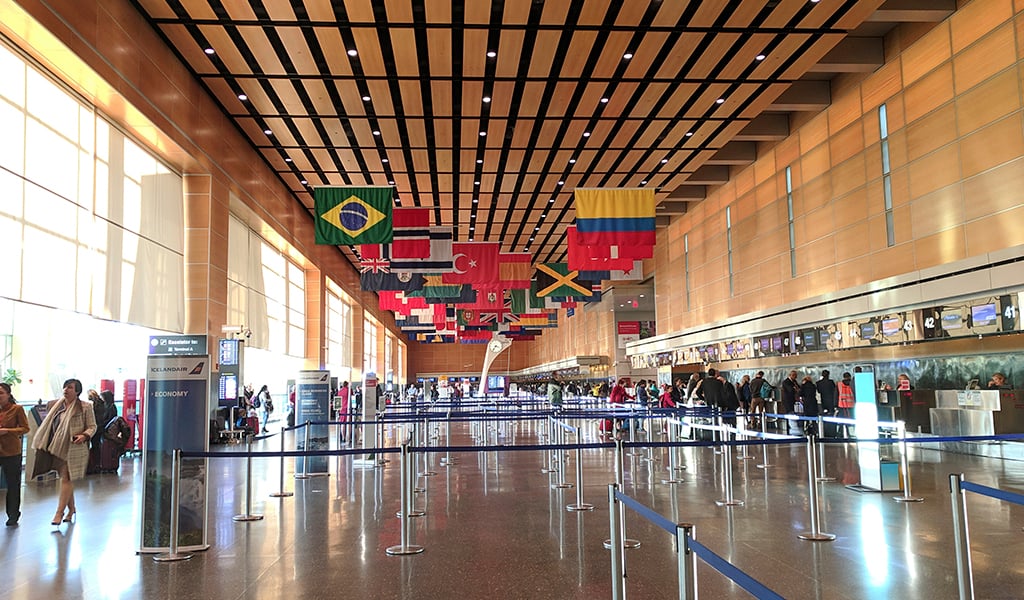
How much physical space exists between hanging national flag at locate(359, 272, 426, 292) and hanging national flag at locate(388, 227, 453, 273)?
212cm

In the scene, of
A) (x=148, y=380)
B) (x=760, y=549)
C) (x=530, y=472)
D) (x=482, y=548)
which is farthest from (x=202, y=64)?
(x=760, y=549)

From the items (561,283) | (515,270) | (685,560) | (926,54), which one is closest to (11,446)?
(685,560)

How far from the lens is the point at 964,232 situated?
45.6 ft

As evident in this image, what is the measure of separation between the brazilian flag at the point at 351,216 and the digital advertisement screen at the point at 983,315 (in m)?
12.1

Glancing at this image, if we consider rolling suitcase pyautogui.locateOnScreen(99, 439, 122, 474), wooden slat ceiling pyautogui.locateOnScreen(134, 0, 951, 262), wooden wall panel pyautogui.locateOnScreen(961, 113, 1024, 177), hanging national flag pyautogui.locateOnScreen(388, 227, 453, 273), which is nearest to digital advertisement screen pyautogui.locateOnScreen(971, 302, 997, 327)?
wooden wall panel pyautogui.locateOnScreen(961, 113, 1024, 177)

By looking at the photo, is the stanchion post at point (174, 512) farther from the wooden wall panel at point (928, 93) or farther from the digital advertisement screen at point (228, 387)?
the wooden wall panel at point (928, 93)

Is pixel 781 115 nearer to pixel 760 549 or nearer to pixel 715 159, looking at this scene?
pixel 715 159

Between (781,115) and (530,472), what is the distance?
45.1ft

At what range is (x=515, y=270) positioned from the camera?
2902 centimetres

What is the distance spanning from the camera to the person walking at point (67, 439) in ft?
29.3

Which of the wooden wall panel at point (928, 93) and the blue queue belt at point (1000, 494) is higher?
the wooden wall panel at point (928, 93)

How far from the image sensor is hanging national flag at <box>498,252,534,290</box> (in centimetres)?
2838

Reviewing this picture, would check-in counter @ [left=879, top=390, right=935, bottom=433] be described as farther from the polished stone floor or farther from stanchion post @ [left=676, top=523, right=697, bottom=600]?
stanchion post @ [left=676, top=523, right=697, bottom=600]

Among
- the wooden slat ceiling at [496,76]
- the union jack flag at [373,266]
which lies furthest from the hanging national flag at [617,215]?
the union jack flag at [373,266]
